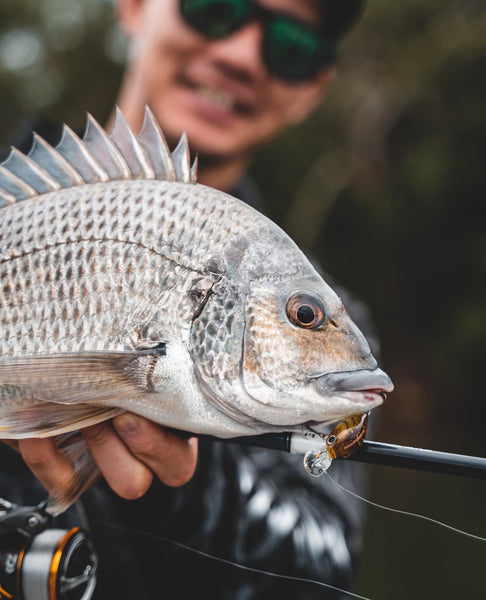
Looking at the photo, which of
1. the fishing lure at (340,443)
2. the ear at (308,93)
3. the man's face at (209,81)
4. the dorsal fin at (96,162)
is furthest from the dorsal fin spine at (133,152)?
the ear at (308,93)

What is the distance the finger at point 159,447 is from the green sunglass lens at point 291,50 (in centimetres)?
170

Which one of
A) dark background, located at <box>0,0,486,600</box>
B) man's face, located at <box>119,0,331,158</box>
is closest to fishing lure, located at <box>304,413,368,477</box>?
man's face, located at <box>119,0,331,158</box>

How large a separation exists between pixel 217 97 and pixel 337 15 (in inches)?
26.8

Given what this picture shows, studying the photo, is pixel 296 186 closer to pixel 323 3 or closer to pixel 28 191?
pixel 323 3

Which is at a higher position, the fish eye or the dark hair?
the dark hair

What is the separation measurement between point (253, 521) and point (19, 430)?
698 mm

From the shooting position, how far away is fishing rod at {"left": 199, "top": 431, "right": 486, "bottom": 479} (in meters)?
0.97

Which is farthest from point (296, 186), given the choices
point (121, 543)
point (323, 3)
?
point (121, 543)

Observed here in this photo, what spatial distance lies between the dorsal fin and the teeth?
1.26 m

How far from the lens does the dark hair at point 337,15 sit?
2.67 m

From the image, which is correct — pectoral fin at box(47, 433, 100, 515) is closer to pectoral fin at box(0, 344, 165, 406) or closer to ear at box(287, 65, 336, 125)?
pectoral fin at box(0, 344, 165, 406)

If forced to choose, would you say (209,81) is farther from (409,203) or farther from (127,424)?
(409,203)

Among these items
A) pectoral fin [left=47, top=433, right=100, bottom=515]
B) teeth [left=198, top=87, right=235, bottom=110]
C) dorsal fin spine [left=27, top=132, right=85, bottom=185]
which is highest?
teeth [left=198, top=87, right=235, bottom=110]

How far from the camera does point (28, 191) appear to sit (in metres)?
1.24
